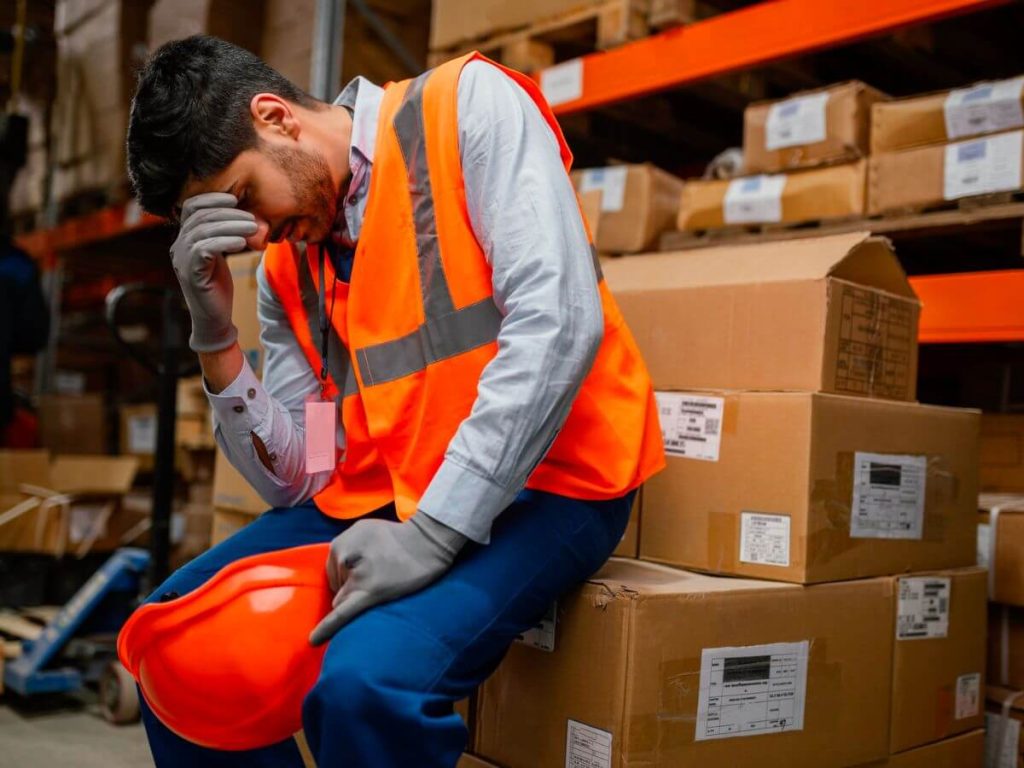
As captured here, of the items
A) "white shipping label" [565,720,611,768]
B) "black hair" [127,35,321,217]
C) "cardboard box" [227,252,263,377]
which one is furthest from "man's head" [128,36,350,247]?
"cardboard box" [227,252,263,377]

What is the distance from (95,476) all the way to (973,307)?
3.10 meters

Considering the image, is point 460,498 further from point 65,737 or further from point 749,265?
point 65,737

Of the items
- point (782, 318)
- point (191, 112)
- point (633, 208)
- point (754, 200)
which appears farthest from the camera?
point (633, 208)

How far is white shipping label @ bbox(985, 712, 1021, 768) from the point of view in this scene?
85.4 inches

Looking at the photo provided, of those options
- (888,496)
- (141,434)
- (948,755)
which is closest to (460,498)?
(888,496)

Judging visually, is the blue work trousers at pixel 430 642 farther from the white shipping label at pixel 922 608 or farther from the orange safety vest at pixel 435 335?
the white shipping label at pixel 922 608

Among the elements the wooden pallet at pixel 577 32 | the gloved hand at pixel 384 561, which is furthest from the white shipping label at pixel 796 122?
the gloved hand at pixel 384 561

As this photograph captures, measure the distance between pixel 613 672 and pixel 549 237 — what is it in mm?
662

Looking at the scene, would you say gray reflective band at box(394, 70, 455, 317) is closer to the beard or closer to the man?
the man

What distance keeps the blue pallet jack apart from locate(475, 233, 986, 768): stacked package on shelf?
1.53m

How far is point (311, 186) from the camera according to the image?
58.7 inches

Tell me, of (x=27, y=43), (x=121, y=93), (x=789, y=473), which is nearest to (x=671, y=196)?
(x=789, y=473)

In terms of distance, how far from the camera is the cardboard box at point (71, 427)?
446 centimetres

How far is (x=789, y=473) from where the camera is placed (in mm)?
1717
